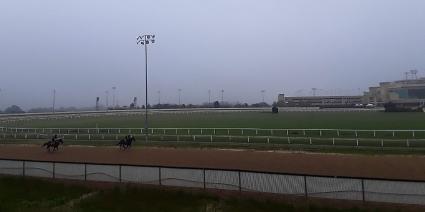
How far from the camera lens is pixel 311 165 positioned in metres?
21.1

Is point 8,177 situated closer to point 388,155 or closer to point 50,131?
point 388,155

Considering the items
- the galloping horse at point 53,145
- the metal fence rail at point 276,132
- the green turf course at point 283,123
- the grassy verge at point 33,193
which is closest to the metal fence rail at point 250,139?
the metal fence rail at point 276,132

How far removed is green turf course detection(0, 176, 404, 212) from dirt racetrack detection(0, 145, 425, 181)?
5766 mm

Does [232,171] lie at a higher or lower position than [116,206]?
higher

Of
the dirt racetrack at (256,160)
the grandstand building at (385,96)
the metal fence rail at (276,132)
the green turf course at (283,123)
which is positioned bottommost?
the dirt racetrack at (256,160)

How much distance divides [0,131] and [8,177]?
1107 inches

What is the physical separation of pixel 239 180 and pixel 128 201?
150 inches

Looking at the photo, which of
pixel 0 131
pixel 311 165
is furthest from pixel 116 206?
pixel 0 131

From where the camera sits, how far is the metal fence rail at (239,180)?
1273cm

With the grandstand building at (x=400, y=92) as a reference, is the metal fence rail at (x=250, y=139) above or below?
below

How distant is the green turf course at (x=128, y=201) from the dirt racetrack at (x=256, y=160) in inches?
227

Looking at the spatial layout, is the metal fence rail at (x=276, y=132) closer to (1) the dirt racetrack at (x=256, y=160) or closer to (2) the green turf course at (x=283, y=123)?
(2) the green turf course at (x=283, y=123)

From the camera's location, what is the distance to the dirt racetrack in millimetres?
19328

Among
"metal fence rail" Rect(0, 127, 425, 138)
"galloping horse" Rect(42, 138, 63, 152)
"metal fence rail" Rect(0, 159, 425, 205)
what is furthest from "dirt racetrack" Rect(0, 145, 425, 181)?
"metal fence rail" Rect(0, 127, 425, 138)
